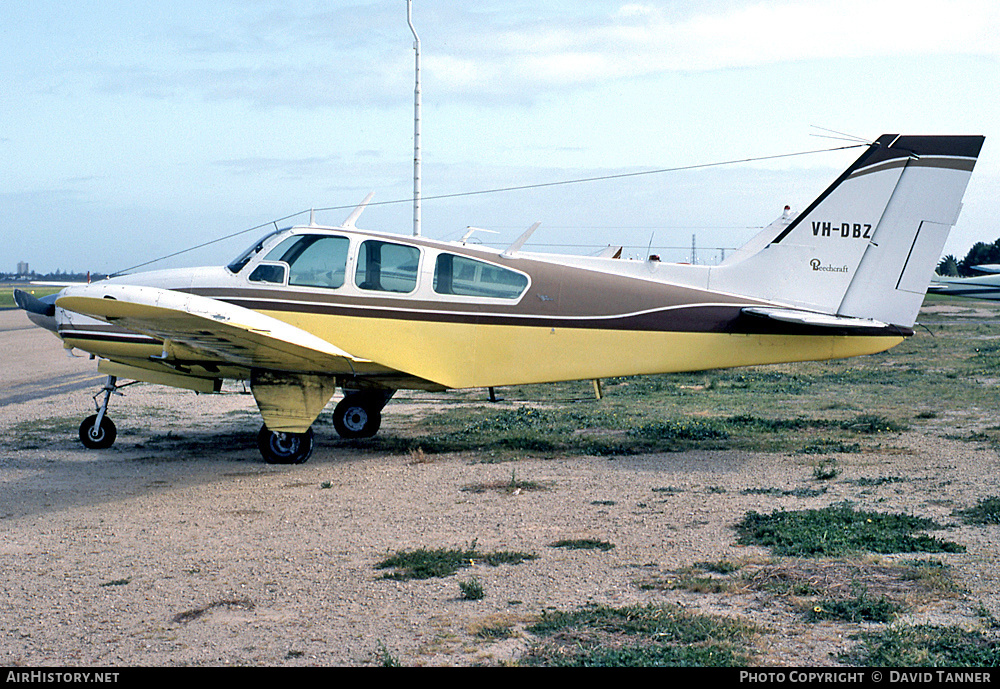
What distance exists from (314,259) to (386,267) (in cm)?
83

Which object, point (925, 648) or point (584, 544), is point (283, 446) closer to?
point (584, 544)

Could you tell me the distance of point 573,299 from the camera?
1017cm

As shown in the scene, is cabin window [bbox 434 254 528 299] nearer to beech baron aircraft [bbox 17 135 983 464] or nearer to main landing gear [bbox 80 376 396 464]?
beech baron aircraft [bbox 17 135 983 464]

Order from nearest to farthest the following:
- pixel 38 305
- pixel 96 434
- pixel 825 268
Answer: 1. pixel 825 268
2. pixel 38 305
3. pixel 96 434

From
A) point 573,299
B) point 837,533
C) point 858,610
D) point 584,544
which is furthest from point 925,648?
point 573,299

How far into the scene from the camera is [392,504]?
797 cm

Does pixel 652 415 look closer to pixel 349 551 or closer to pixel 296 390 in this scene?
pixel 296 390

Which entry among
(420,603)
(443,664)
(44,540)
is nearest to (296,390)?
(44,540)

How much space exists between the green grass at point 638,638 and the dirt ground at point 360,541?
149 mm

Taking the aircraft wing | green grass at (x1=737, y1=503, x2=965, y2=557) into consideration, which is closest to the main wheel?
the aircraft wing

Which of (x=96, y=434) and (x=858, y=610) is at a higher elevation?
(x=858, y=610)

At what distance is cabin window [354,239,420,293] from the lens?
10.1 m

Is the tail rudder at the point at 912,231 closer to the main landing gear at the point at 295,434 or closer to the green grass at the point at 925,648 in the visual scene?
the main landing gear at the point at 295,434

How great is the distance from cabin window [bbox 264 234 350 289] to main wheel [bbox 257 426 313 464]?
1733 millimetres
